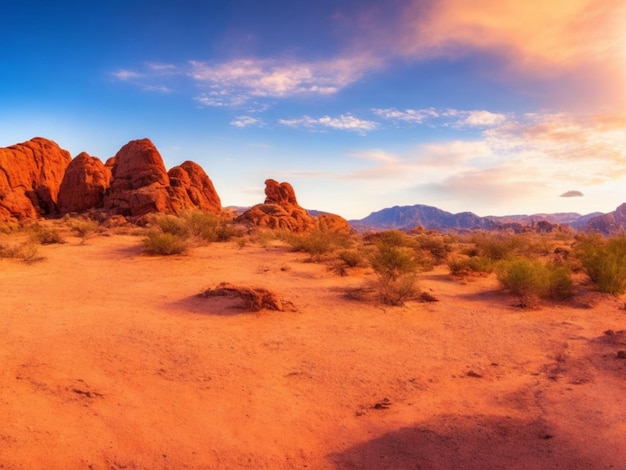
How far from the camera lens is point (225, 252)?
17250 mm

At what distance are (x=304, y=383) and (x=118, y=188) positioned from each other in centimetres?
3214

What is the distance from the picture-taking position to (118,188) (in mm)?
33781

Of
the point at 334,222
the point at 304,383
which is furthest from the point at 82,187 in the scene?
the point at 304,383

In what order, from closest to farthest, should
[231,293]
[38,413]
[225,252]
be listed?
[38,413] < [231,293] < [225,252]

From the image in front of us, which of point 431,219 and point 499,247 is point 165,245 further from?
point 431,219

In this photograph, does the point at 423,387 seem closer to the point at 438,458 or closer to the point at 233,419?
the point at 438,458

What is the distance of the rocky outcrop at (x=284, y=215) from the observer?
28406 mm

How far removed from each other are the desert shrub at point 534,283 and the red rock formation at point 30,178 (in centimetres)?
3232

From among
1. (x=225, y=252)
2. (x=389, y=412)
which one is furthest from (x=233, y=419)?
(x=225, y=252)

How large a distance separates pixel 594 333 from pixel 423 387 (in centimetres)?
437

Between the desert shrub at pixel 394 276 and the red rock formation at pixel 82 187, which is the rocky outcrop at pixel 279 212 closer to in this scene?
the red rock formation at pixel 82 187

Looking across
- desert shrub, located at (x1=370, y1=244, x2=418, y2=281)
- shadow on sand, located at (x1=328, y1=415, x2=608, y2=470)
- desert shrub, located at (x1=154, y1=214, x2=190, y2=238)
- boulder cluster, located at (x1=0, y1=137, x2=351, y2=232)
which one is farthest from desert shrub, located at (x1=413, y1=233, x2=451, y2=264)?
shadow on sand, located at (x1=328, y1=415, x2=608, y2=470)

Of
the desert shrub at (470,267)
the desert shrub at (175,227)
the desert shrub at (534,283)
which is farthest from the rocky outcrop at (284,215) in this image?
the desert shrub at (534,283)

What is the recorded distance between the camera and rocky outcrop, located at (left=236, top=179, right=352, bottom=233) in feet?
93.2
